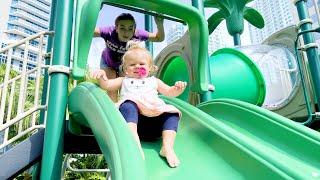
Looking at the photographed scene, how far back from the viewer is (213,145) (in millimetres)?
1904

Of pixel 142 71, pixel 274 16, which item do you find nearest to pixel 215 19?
pixel 142 71

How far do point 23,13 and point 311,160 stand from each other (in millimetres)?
79625

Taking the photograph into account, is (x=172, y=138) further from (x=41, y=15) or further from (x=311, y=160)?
(x=41, y=15)

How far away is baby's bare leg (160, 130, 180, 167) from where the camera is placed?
169 cm

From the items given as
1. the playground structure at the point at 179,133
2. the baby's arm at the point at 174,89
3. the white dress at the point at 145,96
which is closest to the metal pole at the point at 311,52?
the playground structure at the point at 179,133

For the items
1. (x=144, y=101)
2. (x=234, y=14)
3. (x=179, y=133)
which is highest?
(x=234, y=14)

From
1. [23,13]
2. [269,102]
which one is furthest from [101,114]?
[23,13]

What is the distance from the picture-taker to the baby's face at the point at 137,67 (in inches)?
85.9

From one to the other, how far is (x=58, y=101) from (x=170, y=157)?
984mm

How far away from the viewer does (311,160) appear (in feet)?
5.74

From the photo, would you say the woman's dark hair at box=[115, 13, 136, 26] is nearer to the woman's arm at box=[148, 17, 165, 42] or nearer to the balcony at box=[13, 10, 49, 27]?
the woman's arm at box=[148, 17, 165, 42]

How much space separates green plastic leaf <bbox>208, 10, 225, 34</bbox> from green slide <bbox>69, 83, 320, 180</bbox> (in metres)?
4.51

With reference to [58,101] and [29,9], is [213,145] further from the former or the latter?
[29,9]

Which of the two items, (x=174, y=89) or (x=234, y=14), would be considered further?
(x=234, y=14)
